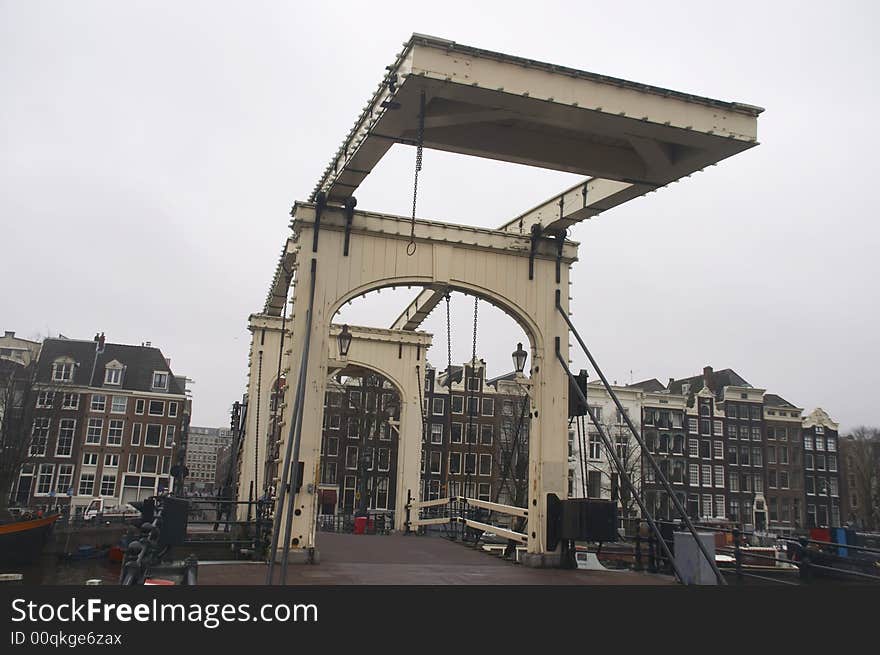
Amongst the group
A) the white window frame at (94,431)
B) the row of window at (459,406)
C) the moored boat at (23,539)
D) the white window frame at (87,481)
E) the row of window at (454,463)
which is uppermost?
the row of window at (459,406)

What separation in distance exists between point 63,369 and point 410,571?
52.8 metres

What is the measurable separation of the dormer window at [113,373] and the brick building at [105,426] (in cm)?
7

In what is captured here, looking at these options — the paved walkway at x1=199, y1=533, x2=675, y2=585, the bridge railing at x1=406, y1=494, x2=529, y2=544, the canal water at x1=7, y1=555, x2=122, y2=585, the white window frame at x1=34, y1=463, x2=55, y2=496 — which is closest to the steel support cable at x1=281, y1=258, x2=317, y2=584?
the paved walkway at x1=199, y1=533, x2=675, y2=585

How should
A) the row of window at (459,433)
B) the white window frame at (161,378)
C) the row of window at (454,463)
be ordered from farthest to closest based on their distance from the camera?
1. the white window frame at (161,378)
2. the row of window at (459,433)
3. the row of window at (454,463)

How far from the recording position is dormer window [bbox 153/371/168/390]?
2249 inches

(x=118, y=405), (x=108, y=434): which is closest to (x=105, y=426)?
(x=108, y=434)

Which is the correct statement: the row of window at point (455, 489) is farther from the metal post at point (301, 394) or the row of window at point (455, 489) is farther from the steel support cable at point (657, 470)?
the metal post at point (301, 394)

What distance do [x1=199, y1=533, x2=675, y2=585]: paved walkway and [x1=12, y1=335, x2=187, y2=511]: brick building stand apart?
1761 inches

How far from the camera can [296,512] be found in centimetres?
1112

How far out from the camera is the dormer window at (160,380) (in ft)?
187

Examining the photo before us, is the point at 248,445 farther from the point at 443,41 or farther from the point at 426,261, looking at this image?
the point at 443,41

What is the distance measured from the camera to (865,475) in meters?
57.2

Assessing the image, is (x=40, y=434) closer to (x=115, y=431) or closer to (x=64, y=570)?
(x=115, y=431)

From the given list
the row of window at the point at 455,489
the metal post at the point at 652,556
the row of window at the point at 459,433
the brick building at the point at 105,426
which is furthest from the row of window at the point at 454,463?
the metal post at the point at 652,556
